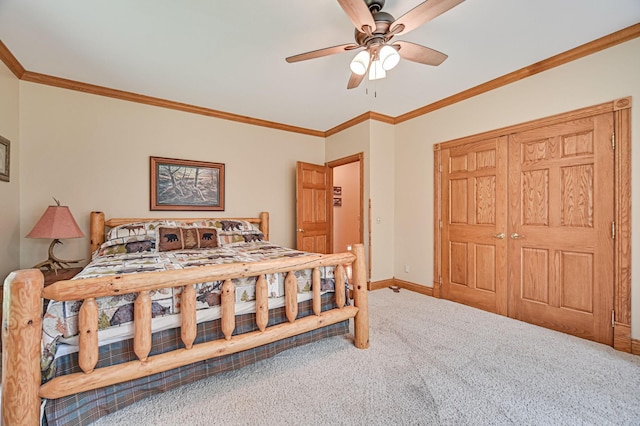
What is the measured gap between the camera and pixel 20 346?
1204mm

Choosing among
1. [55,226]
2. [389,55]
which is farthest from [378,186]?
[55,226]

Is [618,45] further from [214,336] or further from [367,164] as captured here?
[214,336]

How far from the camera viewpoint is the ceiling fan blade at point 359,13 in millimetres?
1492

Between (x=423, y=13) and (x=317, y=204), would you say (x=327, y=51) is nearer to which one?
(x=423, y=13)

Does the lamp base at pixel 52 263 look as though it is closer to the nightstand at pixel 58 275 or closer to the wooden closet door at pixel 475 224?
the nightstand at pixel 58 275

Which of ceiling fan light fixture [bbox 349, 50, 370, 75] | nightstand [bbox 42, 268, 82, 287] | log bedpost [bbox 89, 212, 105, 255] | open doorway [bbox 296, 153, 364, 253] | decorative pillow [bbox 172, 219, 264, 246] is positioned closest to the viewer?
ceiling fan light fixture [bbox 349, 50, 370, 75]

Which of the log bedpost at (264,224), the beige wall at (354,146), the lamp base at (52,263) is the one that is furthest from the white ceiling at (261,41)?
the lamp base at (52,263)

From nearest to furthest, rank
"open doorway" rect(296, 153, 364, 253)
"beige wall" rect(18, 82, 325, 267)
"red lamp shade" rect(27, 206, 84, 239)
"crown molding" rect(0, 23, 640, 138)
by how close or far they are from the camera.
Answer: "crown molding" rect(0, 23, 640, 138)
"red lamp shade" rect(27, 206, 84, 239)
"beige wall" rect(18, 82, 325, 267)
"open doorway" rect(296, 153, 364, 253)

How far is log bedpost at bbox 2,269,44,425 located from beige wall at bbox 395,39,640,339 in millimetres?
3697

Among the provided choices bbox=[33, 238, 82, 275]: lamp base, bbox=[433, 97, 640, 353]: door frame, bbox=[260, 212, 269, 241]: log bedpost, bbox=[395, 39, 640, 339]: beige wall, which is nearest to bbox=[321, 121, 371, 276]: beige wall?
bbox=[395, 39, 640, 339]: beige wall

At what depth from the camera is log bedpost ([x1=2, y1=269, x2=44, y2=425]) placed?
119 centimetres

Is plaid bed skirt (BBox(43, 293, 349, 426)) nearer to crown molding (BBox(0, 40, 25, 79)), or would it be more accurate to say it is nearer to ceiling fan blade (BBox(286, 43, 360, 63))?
ceiling fan blade (BBox(286, 43, 360, 63))

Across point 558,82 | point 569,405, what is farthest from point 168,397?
point 558,82

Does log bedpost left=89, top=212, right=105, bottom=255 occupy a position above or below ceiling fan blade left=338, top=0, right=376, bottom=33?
below
